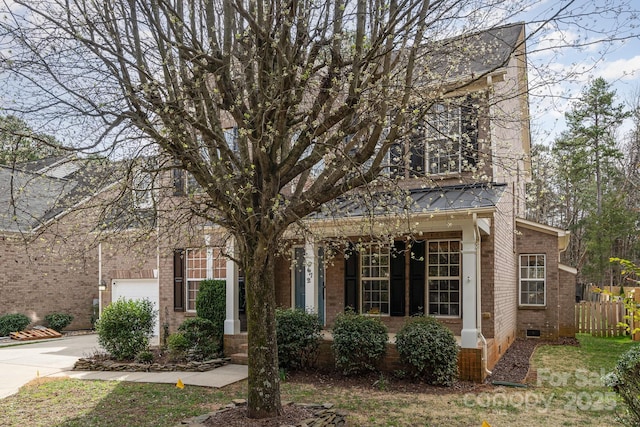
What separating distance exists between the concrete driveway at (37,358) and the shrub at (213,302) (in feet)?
9.62

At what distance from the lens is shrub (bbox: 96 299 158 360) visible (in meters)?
11.1

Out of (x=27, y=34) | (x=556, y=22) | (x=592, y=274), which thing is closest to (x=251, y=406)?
(x=27, y=34)

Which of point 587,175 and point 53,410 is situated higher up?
point 587,175

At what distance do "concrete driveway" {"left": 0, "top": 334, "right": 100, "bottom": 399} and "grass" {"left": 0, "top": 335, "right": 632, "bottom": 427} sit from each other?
2.43 ft

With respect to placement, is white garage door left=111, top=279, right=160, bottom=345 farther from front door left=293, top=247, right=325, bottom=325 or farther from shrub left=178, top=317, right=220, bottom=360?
front door left=293, top=247, right=325, bottom=325

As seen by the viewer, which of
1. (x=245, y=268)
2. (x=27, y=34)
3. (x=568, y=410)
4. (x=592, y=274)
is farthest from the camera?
(x=592, y=274)

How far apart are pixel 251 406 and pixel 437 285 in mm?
6249

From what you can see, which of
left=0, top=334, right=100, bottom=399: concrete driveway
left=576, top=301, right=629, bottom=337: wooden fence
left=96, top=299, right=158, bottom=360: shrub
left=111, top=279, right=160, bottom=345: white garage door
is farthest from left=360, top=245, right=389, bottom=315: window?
left=576, top=301, right=629, bottom=337: wooden fence

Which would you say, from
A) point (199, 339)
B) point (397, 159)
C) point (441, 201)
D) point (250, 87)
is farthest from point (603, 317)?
point (250, 87)

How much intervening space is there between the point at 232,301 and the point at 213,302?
2.03 feet

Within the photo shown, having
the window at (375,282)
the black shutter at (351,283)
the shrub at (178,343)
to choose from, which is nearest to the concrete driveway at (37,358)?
the shrub at (178,343)

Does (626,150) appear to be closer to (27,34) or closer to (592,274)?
(592,274)

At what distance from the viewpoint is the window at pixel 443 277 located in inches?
434

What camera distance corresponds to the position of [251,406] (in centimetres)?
605
